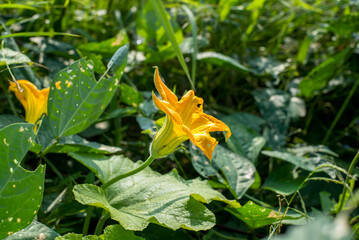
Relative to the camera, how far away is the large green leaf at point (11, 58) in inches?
52.7

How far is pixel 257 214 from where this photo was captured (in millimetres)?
1230

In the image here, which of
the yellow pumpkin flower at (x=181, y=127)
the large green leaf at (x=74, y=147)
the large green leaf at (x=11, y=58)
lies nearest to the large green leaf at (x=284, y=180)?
the yellow pumpkin flower at (x=181, y=127)

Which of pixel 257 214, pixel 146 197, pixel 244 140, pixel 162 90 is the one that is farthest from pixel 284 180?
pixel 162 90

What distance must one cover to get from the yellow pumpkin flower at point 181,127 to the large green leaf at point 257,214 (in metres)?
0.31

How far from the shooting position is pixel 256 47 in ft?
8.89

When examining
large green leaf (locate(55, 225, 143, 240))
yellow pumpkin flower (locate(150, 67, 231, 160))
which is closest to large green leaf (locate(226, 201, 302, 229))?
yellow pumpkin flower (locate(150, 67, 231, 160))

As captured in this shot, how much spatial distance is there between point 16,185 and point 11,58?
70 cm

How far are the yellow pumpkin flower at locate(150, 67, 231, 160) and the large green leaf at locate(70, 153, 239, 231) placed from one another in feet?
0.57

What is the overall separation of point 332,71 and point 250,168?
1029 millimetres

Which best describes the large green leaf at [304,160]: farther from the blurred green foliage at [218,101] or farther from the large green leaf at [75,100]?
the large green leaf at [75,100]

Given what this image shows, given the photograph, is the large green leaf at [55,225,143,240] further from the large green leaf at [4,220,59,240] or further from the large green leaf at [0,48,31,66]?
the large green leaf at [0,48,31,66]

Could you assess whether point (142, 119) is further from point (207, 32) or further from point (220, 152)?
point (207, 32)

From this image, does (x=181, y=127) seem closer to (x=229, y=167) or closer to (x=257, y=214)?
(x=257, y=214)

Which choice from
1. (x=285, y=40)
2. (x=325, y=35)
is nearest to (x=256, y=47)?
(x=285, y=40)
